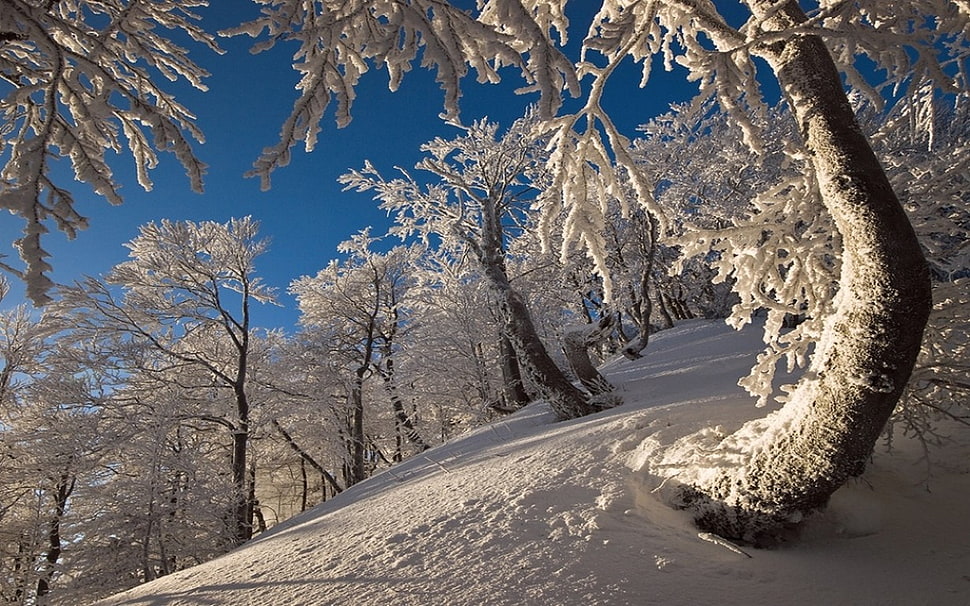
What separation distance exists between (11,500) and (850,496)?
14.2 meters

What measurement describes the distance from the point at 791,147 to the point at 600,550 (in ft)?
7.36

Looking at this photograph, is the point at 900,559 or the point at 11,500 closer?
the point at 900,559

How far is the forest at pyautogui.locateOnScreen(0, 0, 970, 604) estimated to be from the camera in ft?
Answer: 5.62

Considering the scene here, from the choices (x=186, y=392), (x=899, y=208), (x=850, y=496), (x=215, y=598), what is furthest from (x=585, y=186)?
(x=186, y=392)

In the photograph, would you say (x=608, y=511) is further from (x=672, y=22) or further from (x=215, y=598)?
(x=672, y=22)

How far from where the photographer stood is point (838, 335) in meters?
1.76

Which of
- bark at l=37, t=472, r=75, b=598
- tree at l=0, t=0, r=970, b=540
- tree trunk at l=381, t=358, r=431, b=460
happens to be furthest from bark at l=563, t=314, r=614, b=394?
bark at l=37, t=472, r=75, b=598

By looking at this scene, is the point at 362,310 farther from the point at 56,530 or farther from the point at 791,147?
the point at 791,147

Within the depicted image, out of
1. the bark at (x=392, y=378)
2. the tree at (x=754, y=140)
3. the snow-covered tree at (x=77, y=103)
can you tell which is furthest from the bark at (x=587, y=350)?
the bark at (x=392, y=378)

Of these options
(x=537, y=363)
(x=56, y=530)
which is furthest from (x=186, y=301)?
(x=537, y=363)

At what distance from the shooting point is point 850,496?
2158mm

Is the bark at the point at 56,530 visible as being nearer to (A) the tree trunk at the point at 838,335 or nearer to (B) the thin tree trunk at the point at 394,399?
(B) the thin tree trunk at the point at 394,399

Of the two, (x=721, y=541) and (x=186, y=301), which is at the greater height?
(x=186, y=301)

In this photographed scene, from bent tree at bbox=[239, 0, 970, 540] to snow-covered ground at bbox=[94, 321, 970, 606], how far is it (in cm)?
30
